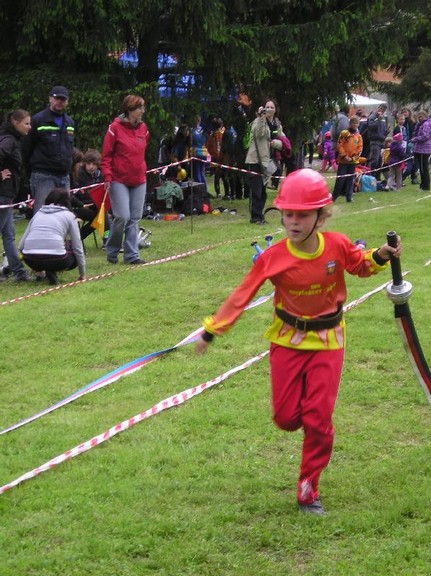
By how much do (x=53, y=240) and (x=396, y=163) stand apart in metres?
13.2

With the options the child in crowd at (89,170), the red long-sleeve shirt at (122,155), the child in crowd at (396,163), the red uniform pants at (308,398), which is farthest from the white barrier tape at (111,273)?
the child in crowd at (396,163)

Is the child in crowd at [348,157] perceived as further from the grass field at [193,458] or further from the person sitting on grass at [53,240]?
the grass field at [193,458]

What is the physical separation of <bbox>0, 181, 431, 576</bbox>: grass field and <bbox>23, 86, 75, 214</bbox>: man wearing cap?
8.47 feet

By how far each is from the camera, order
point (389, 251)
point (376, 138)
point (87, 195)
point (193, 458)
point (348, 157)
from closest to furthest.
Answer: point (389, 251)
point (193, 458)
point (87, 195)
point (348, 157)
point (376, 138)

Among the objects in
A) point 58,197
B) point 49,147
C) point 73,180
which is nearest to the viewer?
point 58,197

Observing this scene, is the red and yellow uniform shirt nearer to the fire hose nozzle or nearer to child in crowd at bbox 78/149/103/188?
the fire hose nozzle

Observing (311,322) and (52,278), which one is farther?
(52,278)

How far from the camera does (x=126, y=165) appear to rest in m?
11.5

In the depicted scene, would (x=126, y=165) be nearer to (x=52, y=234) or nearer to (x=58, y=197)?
(x=58, y=197)

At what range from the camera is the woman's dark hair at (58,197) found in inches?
429

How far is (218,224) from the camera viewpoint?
16.4m

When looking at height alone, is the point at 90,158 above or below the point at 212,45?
below

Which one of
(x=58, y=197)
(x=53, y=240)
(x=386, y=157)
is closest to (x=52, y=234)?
(x=53, y=240)

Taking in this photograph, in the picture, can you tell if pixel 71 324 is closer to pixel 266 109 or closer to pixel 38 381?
pixel 38 381
